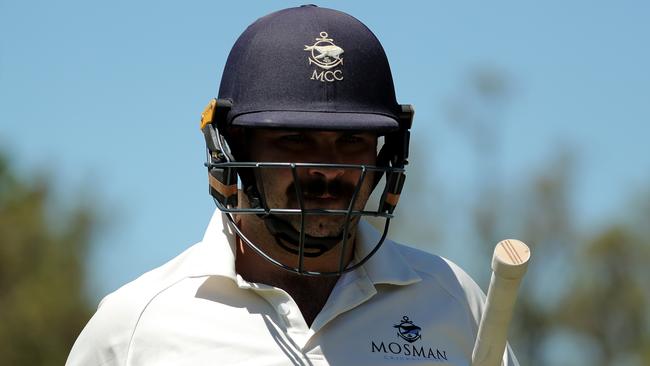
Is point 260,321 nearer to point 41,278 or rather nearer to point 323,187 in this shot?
point 323,187

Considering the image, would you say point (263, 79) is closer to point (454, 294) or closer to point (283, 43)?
point (283, 43)

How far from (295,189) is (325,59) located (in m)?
0.45

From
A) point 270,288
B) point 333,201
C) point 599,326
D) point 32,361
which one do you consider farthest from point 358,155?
point 599,326

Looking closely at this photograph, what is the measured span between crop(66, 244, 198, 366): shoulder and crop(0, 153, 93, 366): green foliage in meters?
17.7

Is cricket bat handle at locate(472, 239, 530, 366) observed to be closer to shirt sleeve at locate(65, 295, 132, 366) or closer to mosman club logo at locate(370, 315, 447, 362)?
mosman club logo at locate(370, 315, 447, 362)

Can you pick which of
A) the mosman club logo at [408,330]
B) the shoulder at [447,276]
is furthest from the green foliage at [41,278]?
the mosman club logo at [408,330]

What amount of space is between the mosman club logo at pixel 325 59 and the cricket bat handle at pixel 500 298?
88 centimetres

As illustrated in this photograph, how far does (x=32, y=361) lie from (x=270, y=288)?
61.4 feet

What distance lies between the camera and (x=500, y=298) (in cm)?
385

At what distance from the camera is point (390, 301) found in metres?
4.43

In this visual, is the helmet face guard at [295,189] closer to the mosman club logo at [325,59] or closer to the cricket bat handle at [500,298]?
the mosman club logo at [325,59]

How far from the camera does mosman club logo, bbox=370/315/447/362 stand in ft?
14.1

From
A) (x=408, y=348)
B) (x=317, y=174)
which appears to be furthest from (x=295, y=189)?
(x=408, y=348)

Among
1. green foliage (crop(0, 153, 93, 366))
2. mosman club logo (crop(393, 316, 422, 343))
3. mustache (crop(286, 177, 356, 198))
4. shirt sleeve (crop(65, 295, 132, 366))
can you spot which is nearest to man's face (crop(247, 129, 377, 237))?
mustache (crop(286, 177, 356, 198))
